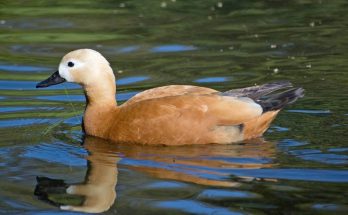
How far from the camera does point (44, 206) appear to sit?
24.5 ft

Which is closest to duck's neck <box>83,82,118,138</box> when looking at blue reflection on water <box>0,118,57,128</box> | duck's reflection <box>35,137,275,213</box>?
duck's reflection <box>35,137,275,213</box>

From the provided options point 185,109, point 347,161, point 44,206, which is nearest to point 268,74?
point 185,109

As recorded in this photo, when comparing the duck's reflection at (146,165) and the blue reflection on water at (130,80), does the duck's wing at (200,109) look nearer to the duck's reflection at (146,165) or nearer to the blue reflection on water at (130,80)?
the duck's reflection at (146,165)

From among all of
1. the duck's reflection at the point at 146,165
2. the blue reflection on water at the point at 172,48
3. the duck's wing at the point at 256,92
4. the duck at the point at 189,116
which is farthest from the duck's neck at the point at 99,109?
the blue reflection on water at the point at 172,48

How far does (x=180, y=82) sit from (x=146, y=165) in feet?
9.86

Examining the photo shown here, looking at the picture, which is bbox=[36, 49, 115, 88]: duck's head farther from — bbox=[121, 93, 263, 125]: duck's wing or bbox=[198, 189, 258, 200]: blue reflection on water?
bbox=[198, 189, 258, 200]: blue reflection on water

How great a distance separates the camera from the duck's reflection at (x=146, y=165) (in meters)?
7.72

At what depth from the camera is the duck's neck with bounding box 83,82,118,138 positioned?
9.52 metres

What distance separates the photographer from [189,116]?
9.02m

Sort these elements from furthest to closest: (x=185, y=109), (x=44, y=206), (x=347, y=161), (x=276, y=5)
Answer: (x=276, y=5) < (x=185, y=109) < (x=347, y=161) < (x=44, y=206)

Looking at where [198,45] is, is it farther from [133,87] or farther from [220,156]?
[220,156]

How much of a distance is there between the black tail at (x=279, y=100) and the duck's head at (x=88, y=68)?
1530 mm

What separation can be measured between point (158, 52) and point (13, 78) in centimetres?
201

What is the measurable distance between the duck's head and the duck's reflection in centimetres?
60
